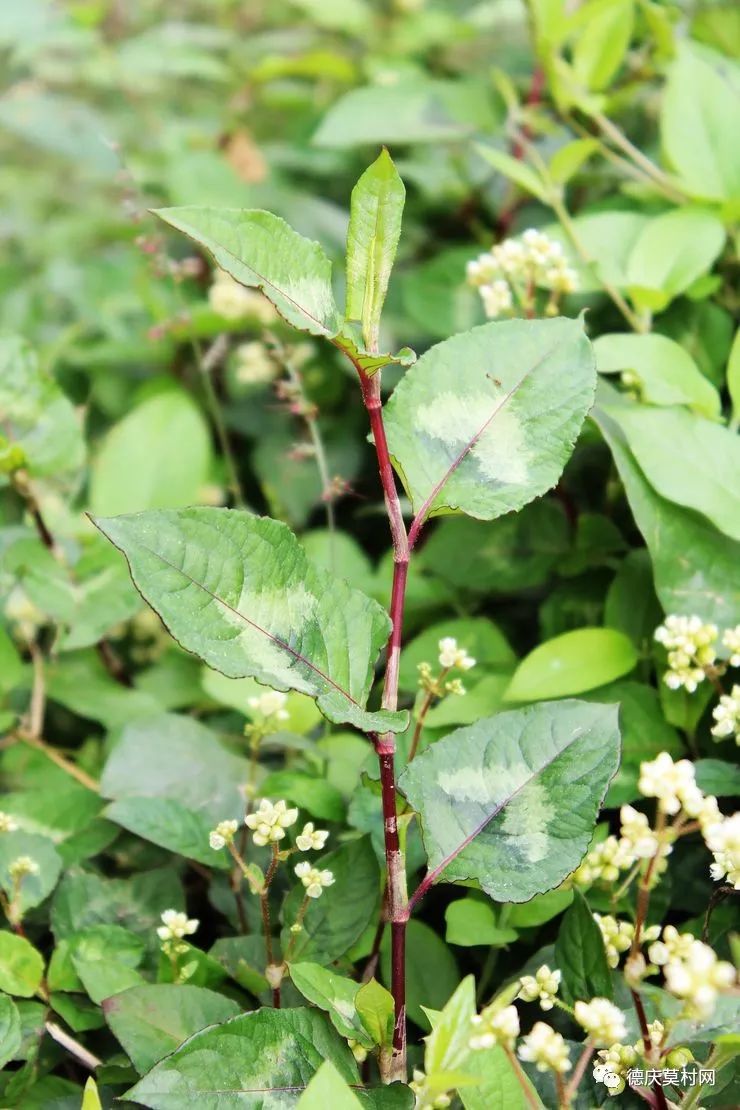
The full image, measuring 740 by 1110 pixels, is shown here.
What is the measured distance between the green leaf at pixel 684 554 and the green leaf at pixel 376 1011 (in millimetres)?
379

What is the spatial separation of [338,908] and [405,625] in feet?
1.29

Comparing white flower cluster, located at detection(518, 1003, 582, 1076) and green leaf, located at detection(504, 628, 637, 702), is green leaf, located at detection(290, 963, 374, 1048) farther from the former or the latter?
green leaf, located at detection(504, 628, 637, 702)

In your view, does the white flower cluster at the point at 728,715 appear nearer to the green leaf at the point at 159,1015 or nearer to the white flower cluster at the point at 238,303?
the green leaf at the point at 159,1015

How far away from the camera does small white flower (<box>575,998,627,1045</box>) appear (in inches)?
21.0

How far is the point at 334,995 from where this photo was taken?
0.61 meters

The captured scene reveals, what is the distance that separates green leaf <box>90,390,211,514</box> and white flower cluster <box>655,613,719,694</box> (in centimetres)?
63

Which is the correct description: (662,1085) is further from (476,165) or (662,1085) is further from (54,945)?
(476,165)

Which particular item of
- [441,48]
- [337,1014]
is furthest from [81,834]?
[441,48]

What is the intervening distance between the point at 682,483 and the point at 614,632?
5.5 inches

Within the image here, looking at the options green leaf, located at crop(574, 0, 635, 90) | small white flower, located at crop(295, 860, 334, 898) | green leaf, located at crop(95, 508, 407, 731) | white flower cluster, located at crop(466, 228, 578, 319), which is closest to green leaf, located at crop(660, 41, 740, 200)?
green leaf, located at crop(574, 0, 635, 90)

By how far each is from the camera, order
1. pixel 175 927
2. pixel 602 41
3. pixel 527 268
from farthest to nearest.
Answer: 1. pixel 602 41
2. pixel 527 268
3. pixel 175 927

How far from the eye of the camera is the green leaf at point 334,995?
599 mm

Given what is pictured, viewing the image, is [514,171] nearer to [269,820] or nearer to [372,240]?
[372,240]

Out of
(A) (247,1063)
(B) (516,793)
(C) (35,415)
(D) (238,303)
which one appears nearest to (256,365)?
(D) (238,303)
